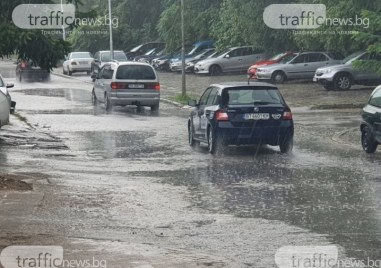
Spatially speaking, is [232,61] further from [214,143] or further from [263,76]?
[214,143]

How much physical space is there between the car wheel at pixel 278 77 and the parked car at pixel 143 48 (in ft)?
72.4

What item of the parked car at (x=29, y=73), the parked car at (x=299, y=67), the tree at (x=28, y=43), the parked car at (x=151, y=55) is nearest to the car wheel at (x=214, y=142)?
the tree at (x=28, y=43)

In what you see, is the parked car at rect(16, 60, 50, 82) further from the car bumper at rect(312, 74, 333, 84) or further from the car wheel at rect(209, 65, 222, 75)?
the car bumper at rect(312, 74, 333, 84)

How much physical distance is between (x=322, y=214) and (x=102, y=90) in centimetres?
2138

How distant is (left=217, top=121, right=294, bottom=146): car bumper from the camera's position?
65.2ft

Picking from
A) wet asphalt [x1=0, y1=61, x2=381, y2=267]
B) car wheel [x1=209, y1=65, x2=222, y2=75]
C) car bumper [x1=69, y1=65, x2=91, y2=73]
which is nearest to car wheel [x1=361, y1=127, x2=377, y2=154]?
wet asphalt [x1=0, y1=61, x2=381, y2=267]

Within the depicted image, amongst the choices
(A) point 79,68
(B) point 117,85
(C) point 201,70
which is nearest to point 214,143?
(B) point 117,85

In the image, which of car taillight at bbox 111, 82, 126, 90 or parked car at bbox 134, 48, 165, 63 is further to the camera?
parked car at bbox 134, 48, 165, 63

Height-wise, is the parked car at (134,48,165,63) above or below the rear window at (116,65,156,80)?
below

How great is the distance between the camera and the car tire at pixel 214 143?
20.0m

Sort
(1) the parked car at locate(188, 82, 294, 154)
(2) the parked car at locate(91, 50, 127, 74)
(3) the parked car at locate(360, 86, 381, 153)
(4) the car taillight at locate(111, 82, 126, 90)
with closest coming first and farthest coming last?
(3) the parked car at locate(360, 86, 381, 153) → (1) the parked car at locate(188, 82, 294, 154) → (4) the car taillight at locate(111, 82, 126, 90) → (2) the parked car at locate(91, 50, 127, 74)

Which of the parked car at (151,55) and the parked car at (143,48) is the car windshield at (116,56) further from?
the parked car at (143,48)

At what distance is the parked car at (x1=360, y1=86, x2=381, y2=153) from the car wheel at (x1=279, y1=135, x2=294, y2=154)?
1.59 meters

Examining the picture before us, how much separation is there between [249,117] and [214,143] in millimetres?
961
